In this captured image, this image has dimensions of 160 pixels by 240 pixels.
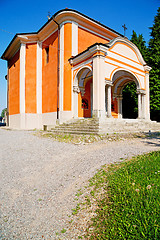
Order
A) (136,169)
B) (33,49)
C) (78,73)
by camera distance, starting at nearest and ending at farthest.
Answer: (136,169) < (78,73) < (33,49)

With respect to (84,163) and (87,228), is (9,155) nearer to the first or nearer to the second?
(84,163)

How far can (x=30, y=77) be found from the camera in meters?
16.0

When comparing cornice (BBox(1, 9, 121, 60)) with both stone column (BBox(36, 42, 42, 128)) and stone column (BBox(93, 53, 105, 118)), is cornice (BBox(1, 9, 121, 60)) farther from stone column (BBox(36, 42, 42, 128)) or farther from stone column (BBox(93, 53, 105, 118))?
stone column (BBox(93, 53, 105, 118))

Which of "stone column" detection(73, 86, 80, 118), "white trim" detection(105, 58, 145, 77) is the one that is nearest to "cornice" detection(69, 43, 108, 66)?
"white trim" detection(105, 58, 145, 77)

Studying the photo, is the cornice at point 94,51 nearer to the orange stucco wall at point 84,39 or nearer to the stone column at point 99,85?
the stone column at point 99,85

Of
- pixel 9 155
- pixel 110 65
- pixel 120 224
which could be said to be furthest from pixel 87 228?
pixel 110 65

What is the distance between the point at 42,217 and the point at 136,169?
2059 millimetres

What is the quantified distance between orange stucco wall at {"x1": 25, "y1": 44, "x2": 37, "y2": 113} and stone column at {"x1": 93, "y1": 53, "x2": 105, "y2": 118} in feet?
26.2

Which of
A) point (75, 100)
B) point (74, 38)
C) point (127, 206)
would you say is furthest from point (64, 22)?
point (127, 206)

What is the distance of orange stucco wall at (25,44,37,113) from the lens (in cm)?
1581

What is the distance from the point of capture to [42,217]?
83.1 inches

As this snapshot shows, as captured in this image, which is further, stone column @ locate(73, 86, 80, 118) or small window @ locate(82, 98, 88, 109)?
small window @ locate(82, 98, 88, 109)

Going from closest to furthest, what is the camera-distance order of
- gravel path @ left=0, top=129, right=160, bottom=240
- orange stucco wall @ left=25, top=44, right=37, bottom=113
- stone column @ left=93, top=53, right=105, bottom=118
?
gravel path @ left=0, top=129, right=160, bottom=240 → stone column @ left=93, top=53, right=105, bottom=118 → orange stucco wall @ left=25, top=44, right=37, bottom=113

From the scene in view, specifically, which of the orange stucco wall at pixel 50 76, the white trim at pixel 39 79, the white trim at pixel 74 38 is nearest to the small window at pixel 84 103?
the orange stucco wall at pixel 50 76
